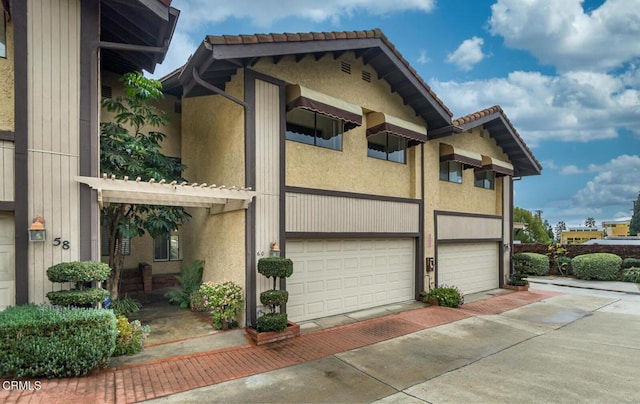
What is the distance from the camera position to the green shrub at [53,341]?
469 centimetres

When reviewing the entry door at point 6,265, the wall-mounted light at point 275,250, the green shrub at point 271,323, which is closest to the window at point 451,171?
the wall-mounted light at point 275,250

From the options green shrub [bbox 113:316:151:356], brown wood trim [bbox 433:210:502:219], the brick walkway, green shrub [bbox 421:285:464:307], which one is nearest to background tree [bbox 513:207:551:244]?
brown wood trim [bbox 433:210:502:219]

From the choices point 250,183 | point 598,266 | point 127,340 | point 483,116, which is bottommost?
point 598,266

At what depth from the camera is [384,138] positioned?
1124cm

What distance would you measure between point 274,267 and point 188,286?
4.60 m

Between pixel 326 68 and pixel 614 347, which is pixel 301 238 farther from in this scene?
pixel 614 347

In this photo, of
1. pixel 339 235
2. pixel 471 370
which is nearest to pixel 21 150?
pixel 339 235

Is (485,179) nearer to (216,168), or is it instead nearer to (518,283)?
(518,283)

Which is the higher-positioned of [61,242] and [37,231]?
[37,231]

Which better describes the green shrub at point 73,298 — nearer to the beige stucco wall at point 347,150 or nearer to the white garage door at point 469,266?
the beige stucco wall at point 347,150

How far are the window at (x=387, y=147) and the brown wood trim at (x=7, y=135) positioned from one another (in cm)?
875

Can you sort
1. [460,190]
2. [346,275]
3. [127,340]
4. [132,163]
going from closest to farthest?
[127,340] < [132,163] < [346,275] < [460,190]

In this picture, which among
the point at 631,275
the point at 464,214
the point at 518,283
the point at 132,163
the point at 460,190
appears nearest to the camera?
the point at 132,163

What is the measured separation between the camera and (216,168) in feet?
31.6
